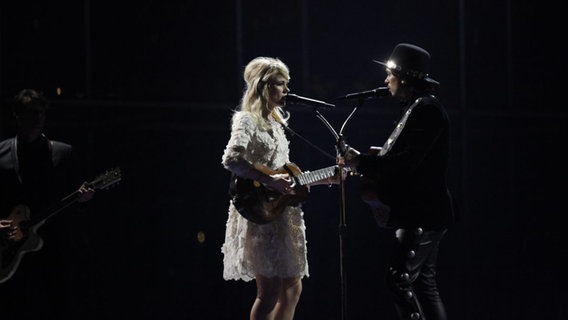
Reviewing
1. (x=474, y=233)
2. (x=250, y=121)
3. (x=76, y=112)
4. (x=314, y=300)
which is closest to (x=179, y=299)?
(x=314, y=300)

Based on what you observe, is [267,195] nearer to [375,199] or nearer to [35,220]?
[375,199]

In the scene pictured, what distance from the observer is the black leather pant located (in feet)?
13.1

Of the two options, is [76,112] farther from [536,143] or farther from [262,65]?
[536,143]

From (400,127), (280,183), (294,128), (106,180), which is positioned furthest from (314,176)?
(294,128)

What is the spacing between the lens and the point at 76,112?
5.32 metres

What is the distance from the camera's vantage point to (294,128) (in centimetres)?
605

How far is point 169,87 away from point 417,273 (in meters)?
2.41

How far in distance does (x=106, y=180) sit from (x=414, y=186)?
184cm

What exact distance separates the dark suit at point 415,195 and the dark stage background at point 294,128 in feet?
6.32

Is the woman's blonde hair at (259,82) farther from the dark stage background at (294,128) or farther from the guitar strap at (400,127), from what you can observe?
the dark stage background at (294,128)

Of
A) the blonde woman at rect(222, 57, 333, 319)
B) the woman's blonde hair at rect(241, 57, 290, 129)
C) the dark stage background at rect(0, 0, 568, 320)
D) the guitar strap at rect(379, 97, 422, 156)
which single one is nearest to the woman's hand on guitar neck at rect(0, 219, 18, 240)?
the dark stage background at rect(0, 0, 568, 320)

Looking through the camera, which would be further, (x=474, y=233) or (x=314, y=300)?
(x=474, y=233)

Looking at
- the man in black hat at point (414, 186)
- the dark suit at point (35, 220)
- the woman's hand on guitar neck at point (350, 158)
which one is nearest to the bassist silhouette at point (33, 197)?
the dark suit at point (35, 220)

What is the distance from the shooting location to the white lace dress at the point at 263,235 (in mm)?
4297
